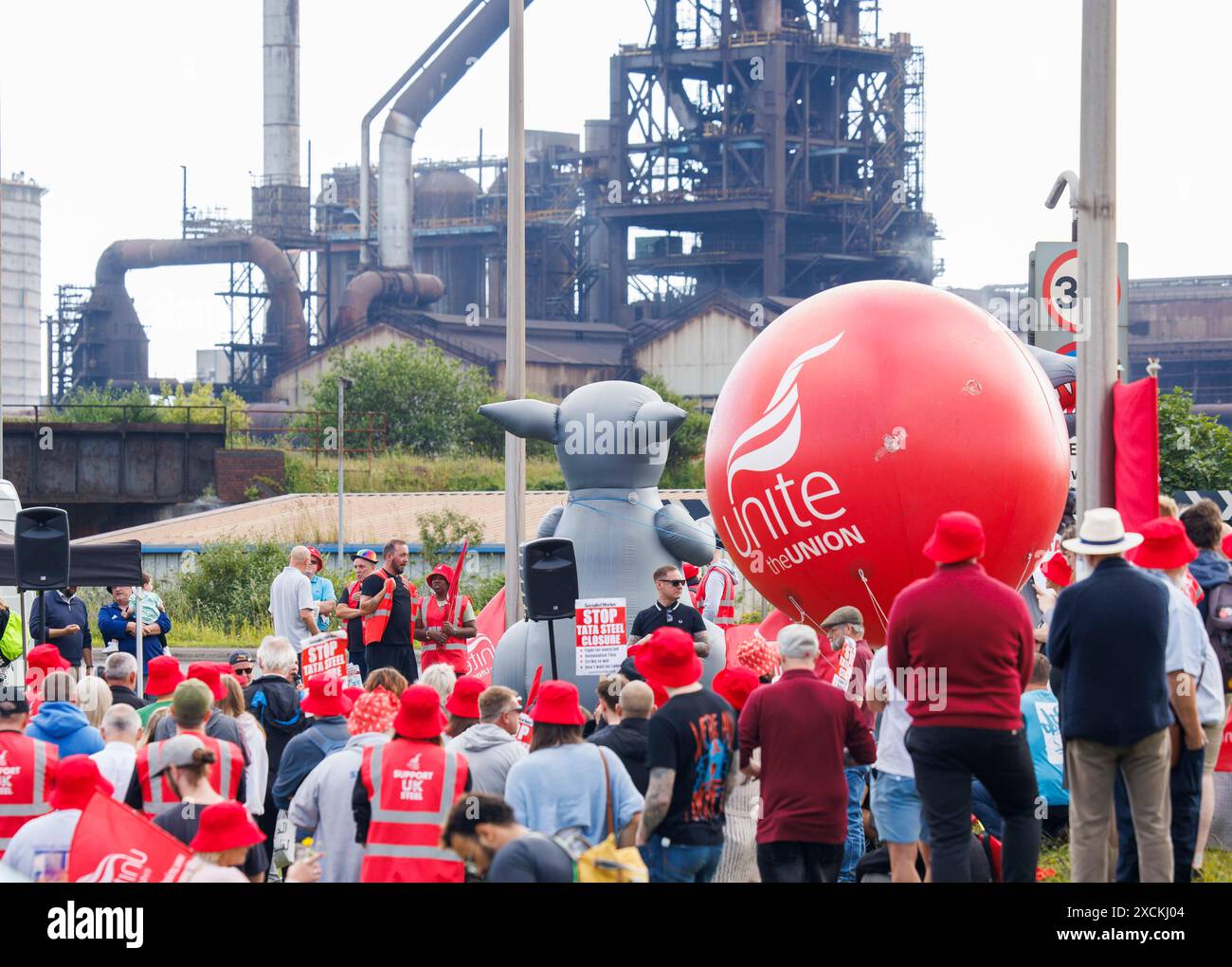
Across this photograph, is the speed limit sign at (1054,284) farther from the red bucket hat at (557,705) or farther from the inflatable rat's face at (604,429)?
the red bucket hat at (557,705)

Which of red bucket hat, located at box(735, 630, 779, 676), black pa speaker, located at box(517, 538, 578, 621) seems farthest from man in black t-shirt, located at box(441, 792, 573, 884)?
black pa speaker, located at box(517, 538, 578, 621)

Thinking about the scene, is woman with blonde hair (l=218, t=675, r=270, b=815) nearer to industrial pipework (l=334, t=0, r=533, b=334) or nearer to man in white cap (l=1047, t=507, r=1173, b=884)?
man in white cap (l=1047, t=507, r=1173, b=884)

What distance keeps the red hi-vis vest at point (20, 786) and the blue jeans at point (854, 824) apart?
4.15m

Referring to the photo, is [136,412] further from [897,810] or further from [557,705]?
[557,705]

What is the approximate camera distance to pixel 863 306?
A: 492 inches

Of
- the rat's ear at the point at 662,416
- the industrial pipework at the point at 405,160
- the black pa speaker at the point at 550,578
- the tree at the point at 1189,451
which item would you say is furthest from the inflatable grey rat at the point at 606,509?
the industrial pipework at the point at 405,160

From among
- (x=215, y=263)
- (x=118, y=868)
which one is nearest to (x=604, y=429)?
(x=118, y=868)

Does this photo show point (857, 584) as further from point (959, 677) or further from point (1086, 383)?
point (959, 677)

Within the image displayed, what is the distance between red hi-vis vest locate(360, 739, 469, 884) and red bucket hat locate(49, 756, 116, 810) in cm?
117

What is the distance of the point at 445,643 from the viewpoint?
16.0 m

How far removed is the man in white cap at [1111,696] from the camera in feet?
25.0

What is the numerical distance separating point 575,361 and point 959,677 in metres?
66.5

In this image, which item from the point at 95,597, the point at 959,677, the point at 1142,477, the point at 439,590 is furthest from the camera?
the point at 95,597

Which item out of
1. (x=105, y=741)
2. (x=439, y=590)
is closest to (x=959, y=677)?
(x=105, y=741)
